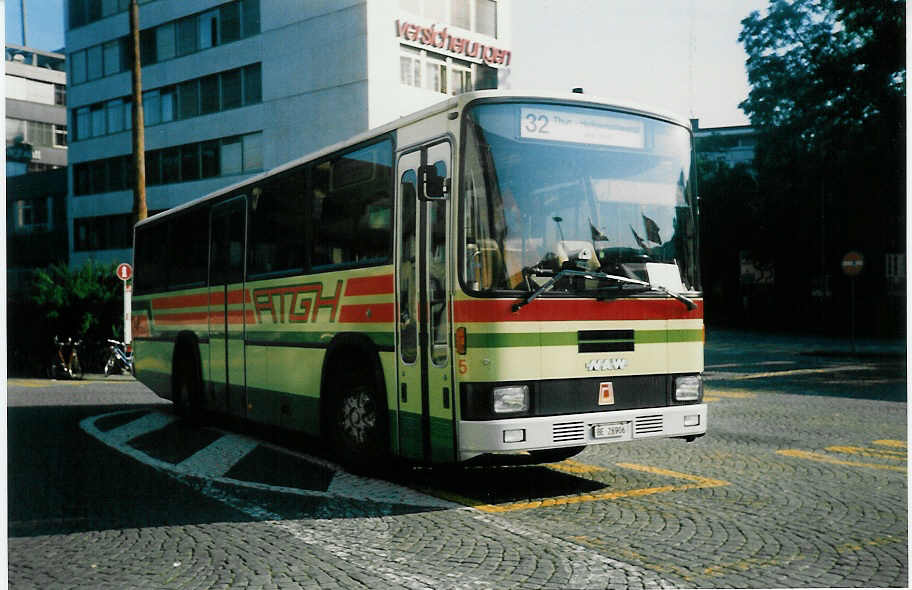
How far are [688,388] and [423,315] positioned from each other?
7.17 feet

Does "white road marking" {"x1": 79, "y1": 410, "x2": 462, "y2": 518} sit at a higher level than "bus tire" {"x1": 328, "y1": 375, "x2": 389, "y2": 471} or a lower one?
lower

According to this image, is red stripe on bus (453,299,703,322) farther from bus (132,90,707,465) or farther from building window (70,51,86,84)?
building window (70,51,86,84)

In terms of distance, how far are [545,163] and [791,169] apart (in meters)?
18.6

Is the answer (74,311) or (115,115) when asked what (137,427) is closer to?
(74,311)

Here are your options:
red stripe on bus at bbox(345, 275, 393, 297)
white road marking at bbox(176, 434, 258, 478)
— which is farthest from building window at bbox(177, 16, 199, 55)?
red stripe on bus at bbox(345, 275, 393, 297)

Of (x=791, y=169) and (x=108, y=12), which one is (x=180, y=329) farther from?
(x=108, y=12)

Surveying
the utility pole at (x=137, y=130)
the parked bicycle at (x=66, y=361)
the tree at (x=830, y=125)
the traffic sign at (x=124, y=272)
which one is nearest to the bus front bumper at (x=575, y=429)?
the tree at (x=830, y=125)

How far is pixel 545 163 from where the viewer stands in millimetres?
7316

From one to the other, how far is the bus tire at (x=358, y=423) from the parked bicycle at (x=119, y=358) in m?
14.8

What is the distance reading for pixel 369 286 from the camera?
842 centimetres

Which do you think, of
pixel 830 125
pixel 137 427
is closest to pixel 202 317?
pixel 137 427

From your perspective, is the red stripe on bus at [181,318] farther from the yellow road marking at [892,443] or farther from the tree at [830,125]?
the yellow road marking at [892,443]

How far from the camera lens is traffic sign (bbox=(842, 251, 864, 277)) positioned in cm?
2288

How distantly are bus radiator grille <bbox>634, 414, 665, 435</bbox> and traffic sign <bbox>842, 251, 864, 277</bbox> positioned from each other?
1651cm
